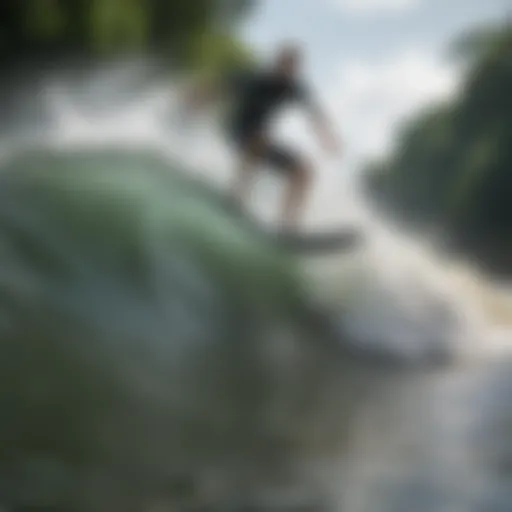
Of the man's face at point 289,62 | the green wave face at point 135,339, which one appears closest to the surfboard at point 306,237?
the green wave face at point 135,339

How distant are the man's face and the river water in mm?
112

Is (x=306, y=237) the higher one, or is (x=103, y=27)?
(x=103, y=27)

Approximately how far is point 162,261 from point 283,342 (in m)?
0.16

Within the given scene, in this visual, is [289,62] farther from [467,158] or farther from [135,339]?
[135,339]

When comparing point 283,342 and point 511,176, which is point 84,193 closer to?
point 283,342

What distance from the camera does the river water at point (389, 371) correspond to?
126 centimetres

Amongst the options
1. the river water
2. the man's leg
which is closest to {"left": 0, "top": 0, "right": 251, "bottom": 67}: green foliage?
the river water

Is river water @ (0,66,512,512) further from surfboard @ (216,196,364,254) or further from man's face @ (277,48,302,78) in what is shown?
man's face @ (277,48,302,78)

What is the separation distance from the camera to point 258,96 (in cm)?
138

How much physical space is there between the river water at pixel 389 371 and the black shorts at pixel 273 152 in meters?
0.03

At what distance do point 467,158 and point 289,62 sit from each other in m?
0.23

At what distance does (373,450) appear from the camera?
1284 mm

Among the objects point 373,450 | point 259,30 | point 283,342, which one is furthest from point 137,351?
point 259,30

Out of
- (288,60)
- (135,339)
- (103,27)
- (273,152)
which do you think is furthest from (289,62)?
(135,339)
